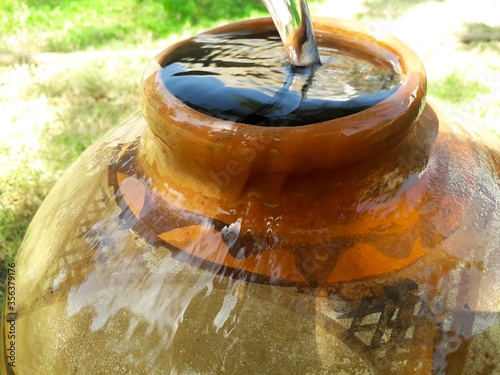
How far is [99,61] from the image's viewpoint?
14.0 ft

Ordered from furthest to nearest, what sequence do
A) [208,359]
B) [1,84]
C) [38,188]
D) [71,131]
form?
[1,84]
[71,131]
[38,188]
[208,359]

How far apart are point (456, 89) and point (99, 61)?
2.79m

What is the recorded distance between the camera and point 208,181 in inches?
42.7

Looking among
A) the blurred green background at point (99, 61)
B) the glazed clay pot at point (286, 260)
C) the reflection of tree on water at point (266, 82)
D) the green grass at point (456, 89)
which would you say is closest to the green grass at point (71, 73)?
the blurred green background at point (99, 61)

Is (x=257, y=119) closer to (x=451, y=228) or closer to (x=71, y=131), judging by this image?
(x=451, y=228)

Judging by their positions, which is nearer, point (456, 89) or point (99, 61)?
point (456, 89)

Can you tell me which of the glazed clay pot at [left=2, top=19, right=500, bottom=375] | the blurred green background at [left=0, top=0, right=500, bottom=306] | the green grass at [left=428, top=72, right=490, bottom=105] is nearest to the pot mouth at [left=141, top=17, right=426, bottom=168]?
the glazed clay pot at [left=2, top=19, right=500, bottom=375]

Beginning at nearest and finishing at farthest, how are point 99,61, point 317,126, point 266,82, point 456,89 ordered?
point 317,126
point 266,82
point 456,89
point 99,61

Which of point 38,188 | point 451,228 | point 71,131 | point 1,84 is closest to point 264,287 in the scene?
point 451,228

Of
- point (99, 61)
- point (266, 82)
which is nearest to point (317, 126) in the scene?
point (266, 82)

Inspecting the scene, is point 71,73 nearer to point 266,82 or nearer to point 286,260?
point 266,82

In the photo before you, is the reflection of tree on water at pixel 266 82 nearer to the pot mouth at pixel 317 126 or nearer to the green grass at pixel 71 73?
the pot mouth at pixel 317 126

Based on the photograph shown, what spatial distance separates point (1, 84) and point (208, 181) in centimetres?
347

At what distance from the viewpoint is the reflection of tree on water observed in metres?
1.05
